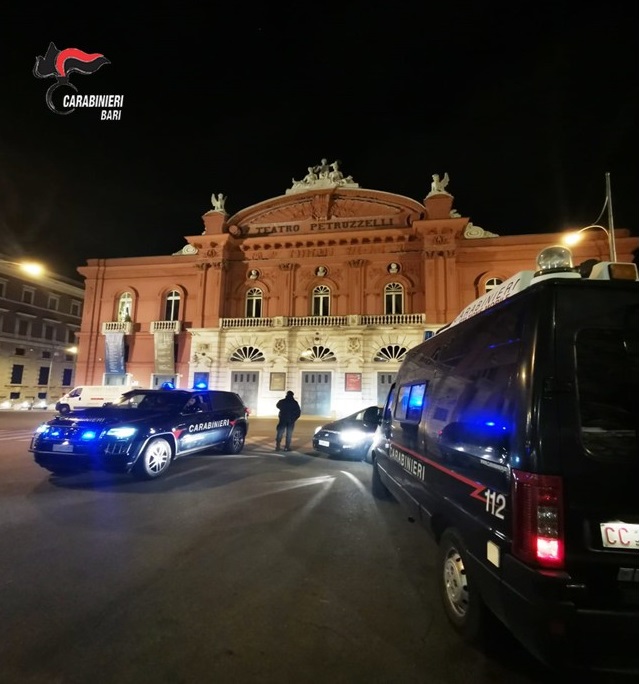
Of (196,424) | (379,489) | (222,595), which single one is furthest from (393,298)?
(222,595)

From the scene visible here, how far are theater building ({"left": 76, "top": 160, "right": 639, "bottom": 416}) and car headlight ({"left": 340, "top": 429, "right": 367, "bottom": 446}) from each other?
13.3 meters

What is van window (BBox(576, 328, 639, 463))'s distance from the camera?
2098 millimetres

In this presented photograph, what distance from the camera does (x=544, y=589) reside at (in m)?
1.99

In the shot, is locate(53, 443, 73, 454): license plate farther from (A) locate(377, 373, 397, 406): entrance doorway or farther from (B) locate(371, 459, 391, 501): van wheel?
(A) locate(377, 373, 397, 406): entrance doorway

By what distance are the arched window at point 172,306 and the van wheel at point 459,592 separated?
1046 inches

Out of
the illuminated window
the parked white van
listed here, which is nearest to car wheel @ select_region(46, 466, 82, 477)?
the parked white van

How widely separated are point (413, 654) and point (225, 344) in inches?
932

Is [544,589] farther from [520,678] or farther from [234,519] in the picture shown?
[234,519]

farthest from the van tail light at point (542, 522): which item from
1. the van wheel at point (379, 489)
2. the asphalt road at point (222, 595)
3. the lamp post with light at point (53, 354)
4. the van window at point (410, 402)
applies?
the lamp post with light at point (53, 354)

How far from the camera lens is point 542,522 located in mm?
2055

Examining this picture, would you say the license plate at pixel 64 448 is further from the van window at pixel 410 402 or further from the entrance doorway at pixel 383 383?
the entrance doorway at pixel 383 383

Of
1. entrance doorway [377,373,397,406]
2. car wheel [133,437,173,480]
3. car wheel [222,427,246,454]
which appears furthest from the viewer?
entrance doorway [377,373,397,406]

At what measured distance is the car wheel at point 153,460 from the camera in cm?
684

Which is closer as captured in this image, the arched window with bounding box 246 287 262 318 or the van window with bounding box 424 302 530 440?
the van window with bounding box 424 302 530 440
